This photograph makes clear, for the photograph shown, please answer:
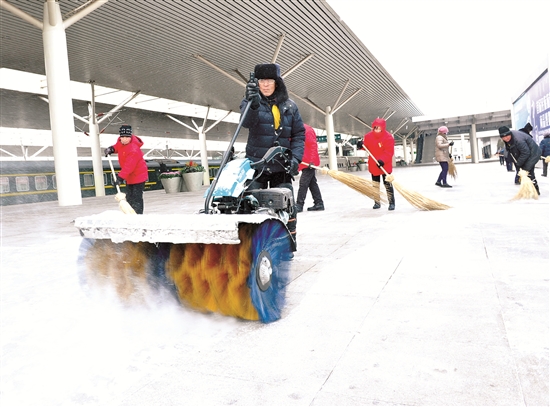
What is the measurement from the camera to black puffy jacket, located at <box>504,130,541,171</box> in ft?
27.2

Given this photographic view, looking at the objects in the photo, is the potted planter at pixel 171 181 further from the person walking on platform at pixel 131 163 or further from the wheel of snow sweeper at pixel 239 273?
the wheel of snow sweeper at pixel 239 273

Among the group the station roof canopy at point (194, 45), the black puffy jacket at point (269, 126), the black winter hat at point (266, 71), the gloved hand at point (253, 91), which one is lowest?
the black puffy jacket at point (269, 126)

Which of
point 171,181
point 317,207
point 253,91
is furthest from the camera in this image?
point 171,181

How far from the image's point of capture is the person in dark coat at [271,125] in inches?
136

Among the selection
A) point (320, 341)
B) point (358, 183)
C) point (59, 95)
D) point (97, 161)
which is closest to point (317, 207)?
point (358, 183)

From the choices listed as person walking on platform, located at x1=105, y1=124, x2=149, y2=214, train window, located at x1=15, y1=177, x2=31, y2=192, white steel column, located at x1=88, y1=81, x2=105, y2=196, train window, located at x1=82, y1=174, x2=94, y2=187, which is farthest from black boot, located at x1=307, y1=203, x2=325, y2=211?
train window, located at x1=82, y1=174, x2=94, y2=187

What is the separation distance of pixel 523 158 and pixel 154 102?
980 inches

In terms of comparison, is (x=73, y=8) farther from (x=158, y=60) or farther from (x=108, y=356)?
(x=108, y=356)

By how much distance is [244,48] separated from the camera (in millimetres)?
18062

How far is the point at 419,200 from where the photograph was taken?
7520 mm

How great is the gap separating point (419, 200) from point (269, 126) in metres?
4.69

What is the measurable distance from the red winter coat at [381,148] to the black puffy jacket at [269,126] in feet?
14.7

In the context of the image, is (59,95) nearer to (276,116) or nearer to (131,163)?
(131,163)

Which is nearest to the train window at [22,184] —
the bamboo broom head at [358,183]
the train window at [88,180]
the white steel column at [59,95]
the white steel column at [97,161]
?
the train window at [88,180]
